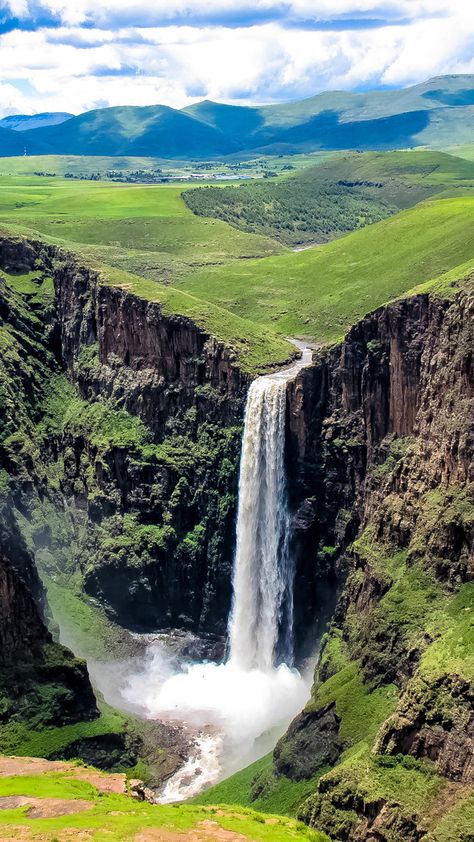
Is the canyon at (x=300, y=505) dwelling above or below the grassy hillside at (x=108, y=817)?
above

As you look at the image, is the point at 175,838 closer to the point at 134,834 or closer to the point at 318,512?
the point at 134,834

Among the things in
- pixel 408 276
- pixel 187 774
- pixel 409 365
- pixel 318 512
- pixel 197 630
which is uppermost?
pixel 408 276

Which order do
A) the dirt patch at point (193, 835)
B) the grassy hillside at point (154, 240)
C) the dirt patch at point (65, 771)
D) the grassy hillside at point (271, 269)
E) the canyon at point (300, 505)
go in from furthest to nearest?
the grassy hillside at point (154, 240)
the grassy hillside at point (271, 269)
the dirt patch at point (65, 771)
the canyon at point (300, 505)
the dirt patch at point (193, 835)

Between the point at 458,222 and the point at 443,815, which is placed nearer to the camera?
the point at 443,815

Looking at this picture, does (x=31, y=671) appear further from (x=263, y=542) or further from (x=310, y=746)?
(x=263, y=542)

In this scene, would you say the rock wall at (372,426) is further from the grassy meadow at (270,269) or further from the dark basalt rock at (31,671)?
the dark basalt rock at (31,671)

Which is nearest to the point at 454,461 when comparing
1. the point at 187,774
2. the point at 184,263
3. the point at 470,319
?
the point at 470,319

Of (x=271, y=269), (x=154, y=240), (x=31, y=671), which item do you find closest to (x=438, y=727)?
(x=31, y=671)

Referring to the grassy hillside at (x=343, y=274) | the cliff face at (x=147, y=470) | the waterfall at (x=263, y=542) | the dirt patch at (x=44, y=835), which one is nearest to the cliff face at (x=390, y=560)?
the waterfall at (x=263, y=542)
